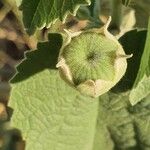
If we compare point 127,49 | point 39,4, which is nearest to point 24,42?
point 127,49

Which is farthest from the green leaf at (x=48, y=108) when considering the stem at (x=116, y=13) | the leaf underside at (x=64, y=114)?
the stem at (x=116, y=13)

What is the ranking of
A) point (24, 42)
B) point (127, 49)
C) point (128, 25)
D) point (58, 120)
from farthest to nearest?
point (24, 42) < point (128, 25) < point (58, 120) < point (127, 49)

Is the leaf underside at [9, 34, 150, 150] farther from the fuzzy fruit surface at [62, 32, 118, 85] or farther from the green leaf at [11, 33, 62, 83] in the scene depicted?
the fuzzy fruit surface at [62, 32, 118, 85]

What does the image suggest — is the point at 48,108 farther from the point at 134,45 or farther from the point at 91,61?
the point at 91,61

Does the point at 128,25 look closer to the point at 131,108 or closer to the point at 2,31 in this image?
the point at 131,108

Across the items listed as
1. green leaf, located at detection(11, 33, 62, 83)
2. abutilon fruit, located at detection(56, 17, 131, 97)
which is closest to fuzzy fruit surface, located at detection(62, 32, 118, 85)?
abutilon fruit, located at detection(56, 17, 131, 97)
